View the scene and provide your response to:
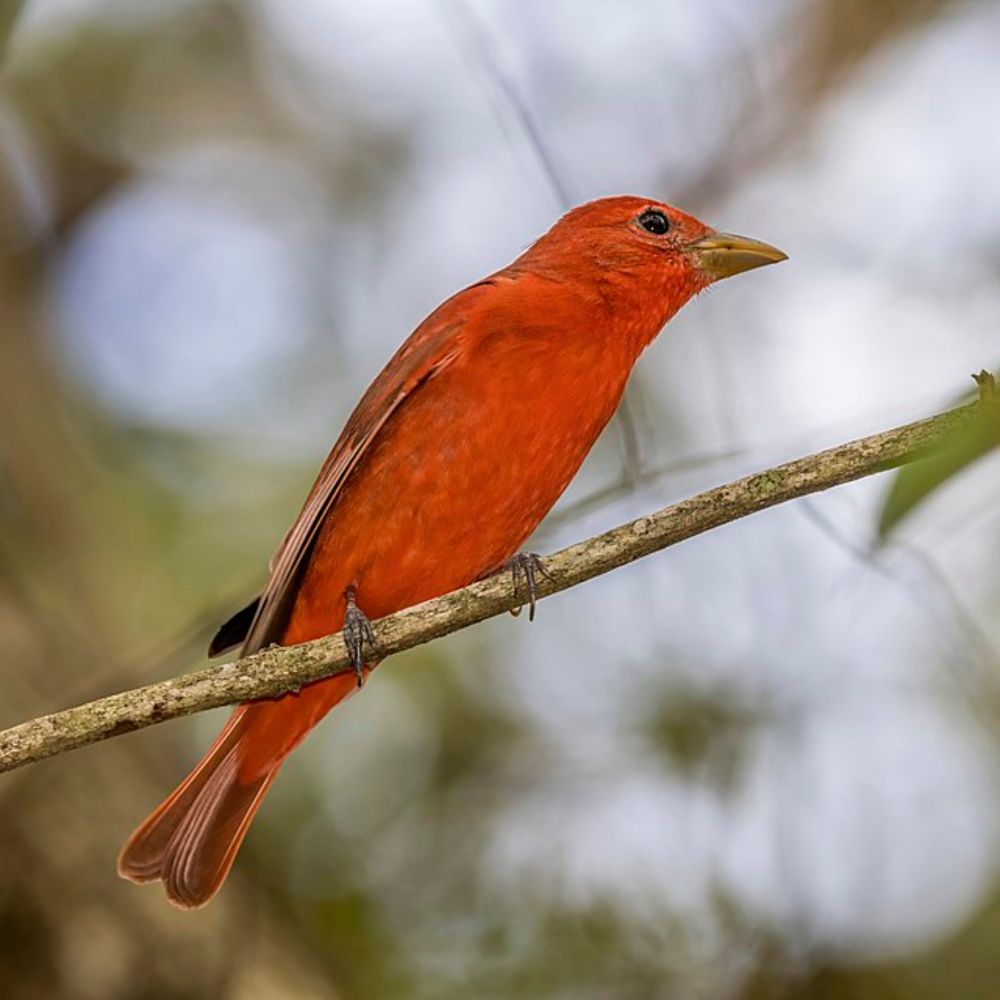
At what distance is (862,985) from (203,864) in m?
1.81

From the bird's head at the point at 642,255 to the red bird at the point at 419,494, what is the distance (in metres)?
0.11

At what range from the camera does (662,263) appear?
13.7 ft

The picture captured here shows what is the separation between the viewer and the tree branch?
2.63 m

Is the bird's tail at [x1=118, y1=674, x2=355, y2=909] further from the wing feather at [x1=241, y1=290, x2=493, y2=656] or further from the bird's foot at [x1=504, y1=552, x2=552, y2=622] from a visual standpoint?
the bird's foot at [x1=504, y1=552, x2=552, y2=622]

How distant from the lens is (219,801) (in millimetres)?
3828

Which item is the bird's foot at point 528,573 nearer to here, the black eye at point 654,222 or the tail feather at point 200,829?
the tail feather at point 200,829

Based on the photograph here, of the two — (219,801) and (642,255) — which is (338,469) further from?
(642,255)

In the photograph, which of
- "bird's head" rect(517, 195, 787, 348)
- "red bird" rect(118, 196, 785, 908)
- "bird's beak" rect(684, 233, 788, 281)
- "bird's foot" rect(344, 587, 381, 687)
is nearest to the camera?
"bird's foot" rect(344, 587, 381, 687)

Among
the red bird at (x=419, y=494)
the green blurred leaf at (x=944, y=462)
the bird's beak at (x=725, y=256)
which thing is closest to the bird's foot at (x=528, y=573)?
the red bird at (x=419, y=494)

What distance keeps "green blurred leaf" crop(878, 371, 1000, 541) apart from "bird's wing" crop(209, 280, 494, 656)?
156 centimetres

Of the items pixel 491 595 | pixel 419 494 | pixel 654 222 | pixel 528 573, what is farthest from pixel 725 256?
pixel 491 595

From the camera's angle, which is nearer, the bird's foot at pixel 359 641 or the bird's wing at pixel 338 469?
the bird's foot at pixel 359 641

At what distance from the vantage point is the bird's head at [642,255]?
13.3 ft

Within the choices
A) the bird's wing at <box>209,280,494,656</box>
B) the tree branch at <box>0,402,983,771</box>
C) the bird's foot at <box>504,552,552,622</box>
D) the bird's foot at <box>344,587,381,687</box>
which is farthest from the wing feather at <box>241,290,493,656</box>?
the tree branch at <box>0,402,983,771</box>
